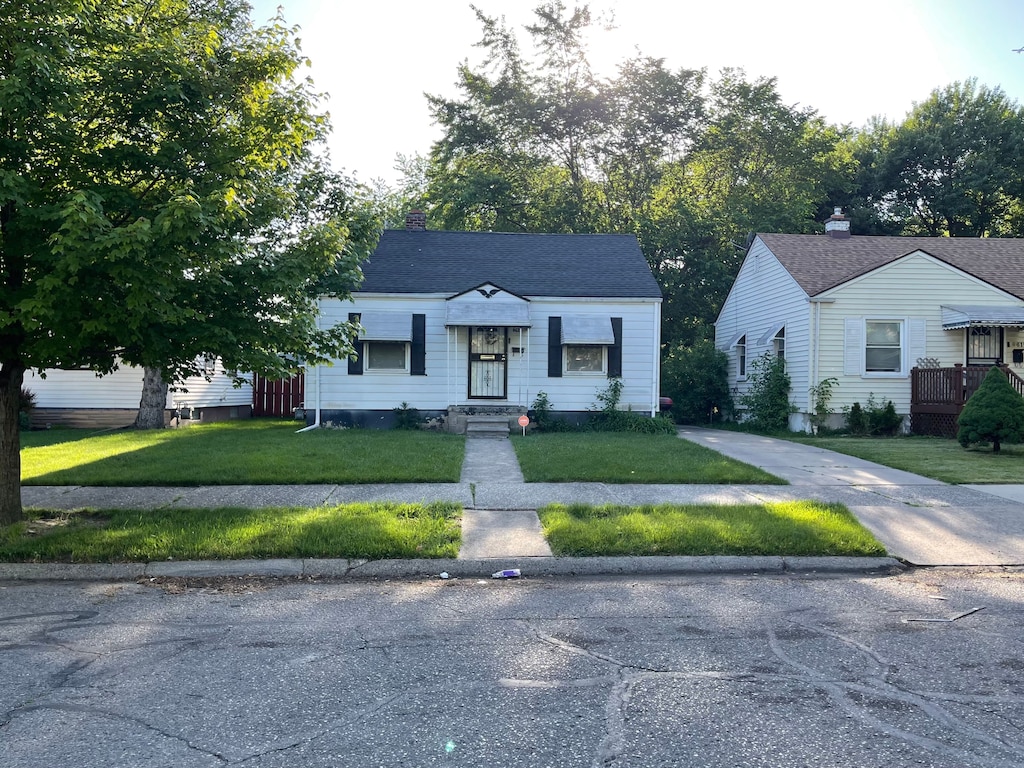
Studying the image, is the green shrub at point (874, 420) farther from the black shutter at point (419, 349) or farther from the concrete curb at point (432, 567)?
the concrete curb at point (432, 567)

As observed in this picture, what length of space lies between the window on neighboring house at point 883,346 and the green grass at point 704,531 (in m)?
12.1

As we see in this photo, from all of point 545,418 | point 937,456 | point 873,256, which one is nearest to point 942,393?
point 937,456

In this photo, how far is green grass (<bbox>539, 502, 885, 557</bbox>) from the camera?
276 inches

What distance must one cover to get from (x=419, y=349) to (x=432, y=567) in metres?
12.5

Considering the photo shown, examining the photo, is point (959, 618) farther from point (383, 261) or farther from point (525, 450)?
point (383, 261)

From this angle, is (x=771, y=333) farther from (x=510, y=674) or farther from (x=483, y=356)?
(x=510, y=674)

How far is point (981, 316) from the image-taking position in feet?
60.7

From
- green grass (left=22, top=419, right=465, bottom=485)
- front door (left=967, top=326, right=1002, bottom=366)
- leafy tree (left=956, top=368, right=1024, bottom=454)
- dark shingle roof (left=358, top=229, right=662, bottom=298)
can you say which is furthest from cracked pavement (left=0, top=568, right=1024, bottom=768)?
front door (left=967, top=326, right=1002, bottom=366)

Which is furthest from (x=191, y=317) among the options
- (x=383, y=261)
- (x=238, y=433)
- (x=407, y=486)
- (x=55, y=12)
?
(x=383, y=261)

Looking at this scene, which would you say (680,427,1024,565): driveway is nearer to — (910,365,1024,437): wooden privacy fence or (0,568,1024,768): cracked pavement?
(0,568,1024,768): cracked pavement

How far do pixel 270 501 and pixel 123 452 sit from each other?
18.3 feet

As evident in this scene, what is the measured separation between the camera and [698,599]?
590 cm

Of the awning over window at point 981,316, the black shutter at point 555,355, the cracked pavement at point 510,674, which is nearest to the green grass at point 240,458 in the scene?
the black shutter at point 555,355

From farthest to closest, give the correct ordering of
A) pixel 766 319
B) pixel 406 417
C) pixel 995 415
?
pixel 766 319 → pixel 406 417 → pixel 995 415
